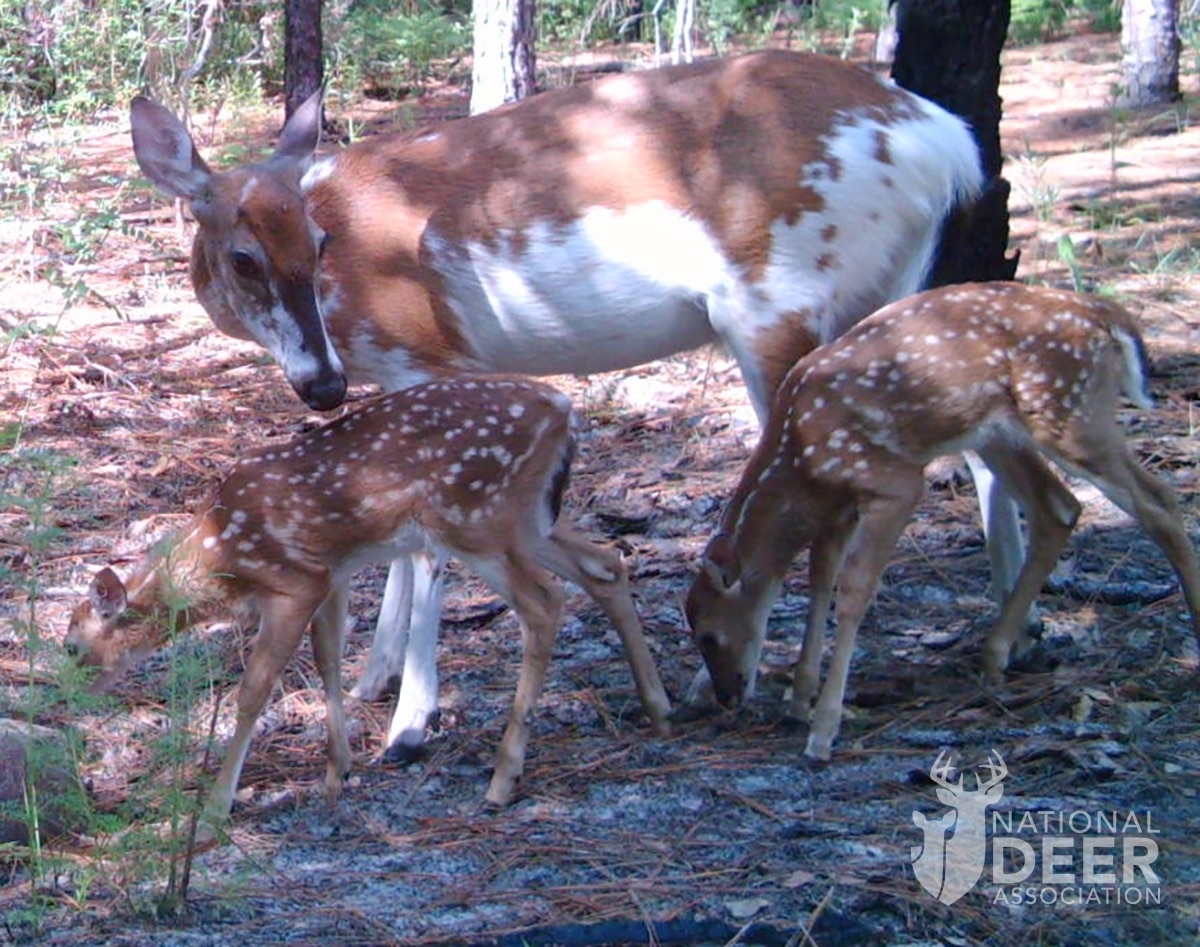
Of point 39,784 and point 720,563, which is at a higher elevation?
point 720,563

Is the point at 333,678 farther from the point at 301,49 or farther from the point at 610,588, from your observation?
the point at 301,49

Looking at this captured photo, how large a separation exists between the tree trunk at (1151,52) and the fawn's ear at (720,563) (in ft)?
30.8

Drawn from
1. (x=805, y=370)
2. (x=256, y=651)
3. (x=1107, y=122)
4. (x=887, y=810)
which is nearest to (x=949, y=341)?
→ (x=805, y=370)

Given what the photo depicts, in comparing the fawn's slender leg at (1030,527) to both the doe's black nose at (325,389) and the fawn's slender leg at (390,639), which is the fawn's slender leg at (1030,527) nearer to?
the fawn's slender leg at (390,639)

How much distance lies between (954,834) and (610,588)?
Result: 1459 millimetres

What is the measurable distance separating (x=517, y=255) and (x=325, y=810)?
2.08 m

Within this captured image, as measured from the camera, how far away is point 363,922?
3.81 m

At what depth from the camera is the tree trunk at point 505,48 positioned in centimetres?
996

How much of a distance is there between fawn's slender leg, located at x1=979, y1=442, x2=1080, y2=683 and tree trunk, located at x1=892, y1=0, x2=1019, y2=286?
1520mm

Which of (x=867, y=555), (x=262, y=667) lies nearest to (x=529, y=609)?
(x=262, y=667)

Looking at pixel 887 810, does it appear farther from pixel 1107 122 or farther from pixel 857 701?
pixel 1107 122

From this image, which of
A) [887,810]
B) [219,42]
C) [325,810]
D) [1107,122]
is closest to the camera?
[887,810]

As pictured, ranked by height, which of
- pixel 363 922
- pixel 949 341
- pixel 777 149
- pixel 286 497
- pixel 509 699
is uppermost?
pixel 777 149

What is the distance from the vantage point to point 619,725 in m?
5.19
